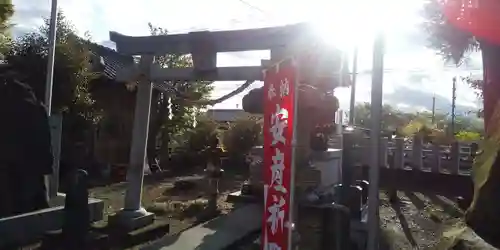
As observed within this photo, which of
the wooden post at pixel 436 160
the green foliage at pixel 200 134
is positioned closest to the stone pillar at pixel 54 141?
the wooden post at pixel 436 160

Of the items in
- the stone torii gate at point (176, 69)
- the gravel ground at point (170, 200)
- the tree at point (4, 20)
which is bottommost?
the gravel ground at point (170, 200)

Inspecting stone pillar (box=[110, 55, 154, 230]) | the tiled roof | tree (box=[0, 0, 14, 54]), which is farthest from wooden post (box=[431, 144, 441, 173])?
tree (box=[0, 0, 14, 54])

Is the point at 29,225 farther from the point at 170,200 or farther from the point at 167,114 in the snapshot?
the point at 167,114

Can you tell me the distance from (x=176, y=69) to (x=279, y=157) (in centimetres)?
482

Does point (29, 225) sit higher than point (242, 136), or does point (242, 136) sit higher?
point (242, 136)

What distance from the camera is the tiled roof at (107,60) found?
16.3 meters

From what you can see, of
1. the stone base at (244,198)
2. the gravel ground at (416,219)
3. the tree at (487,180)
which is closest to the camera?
the tree at (487,180)

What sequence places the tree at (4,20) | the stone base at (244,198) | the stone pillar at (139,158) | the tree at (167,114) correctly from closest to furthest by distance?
the stone pillar at (139,158) < the stone base at (244,198) < the tree at (4,20) < the tree at (167,114)

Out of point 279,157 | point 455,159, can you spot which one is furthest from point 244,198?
point 455,159

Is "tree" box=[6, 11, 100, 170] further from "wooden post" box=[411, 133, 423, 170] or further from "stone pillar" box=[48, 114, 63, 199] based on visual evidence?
"wooden post" box=[411, 133, 423, 170]

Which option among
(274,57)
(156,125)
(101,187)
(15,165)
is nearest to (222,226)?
(274,57)

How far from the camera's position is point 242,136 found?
19984 millimetres

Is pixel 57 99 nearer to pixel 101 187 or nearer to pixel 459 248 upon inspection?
pixel 101 187

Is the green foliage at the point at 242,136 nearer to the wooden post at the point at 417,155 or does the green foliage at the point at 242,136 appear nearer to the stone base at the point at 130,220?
the wooden post at the point at 417,155
